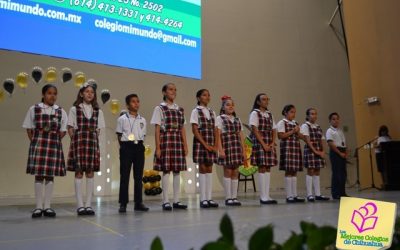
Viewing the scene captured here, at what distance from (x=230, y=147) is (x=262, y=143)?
35cm

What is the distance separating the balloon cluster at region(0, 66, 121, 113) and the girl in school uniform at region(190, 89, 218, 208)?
1704 millimetres

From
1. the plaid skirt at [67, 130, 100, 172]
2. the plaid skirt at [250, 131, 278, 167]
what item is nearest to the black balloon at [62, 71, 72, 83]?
the plaid skirt at [67, 130, 100, 172]

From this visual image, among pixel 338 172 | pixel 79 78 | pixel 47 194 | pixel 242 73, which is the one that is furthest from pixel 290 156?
pixel 242 73

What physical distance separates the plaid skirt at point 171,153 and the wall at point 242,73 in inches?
103

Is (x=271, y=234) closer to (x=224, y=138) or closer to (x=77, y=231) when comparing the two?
(x=77, y=231)

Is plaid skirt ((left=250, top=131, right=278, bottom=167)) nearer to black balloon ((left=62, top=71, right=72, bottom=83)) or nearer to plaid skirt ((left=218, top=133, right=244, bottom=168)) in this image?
plaid skirt ((left=218, top=133, right=244, bottom=168))

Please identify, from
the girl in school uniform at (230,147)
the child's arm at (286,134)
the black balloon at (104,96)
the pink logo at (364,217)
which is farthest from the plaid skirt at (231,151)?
the pink logo at (364,217)

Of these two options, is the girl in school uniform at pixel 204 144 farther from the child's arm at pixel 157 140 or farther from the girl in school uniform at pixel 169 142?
the child's arm at pixel 157 140

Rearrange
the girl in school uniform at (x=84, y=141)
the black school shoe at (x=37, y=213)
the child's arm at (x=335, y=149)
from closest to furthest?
the black school shoe at (x=37, y=213) → the girl in school uniform at (x=84, y=141) → the child's arm at (x=335, y=149)

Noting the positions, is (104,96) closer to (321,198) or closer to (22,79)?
(22,79)

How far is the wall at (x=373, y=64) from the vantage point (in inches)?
260

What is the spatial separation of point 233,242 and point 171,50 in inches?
223

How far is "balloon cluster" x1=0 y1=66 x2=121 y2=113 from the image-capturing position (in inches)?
208

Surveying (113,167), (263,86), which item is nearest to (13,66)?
(113,167)
